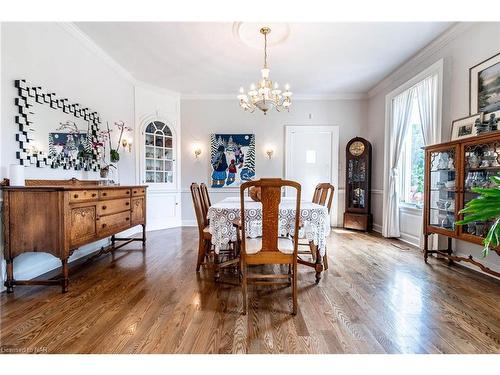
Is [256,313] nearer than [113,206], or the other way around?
[256,313]

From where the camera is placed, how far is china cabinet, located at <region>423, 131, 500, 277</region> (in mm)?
2469

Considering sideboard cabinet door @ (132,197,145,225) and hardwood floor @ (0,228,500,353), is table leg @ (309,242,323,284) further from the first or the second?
sideboard cabinet door @ (132,197,145,225)

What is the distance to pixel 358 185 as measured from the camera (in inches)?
203

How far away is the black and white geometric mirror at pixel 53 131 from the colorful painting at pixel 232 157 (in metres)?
2.39

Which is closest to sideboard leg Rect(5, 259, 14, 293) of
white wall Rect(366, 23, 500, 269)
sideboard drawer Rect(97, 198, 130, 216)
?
sideboard drawer Rect(97, 198, 130, 216)

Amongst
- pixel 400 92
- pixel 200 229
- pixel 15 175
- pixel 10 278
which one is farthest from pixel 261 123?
pixel 10 278

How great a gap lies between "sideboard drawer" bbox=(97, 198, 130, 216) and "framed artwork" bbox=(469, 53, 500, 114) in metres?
4.40

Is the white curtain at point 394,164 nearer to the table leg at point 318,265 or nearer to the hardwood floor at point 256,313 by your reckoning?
the hardwood floor at point 256,313

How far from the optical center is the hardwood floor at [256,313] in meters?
1.51

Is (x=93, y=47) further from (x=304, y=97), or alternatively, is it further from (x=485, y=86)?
(x=485, y=86)

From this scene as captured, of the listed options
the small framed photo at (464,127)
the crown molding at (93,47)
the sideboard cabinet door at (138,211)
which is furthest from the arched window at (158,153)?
the small framed photo at (464,127)

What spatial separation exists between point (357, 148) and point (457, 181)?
2.55 meters
